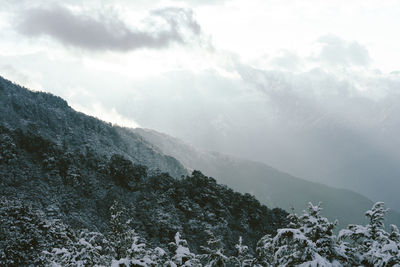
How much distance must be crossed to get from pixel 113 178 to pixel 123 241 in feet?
169

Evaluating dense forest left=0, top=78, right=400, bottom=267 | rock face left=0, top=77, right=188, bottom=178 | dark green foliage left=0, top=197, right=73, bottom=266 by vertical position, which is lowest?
dark green foliage left=0, top=197, right=73, bottom=266

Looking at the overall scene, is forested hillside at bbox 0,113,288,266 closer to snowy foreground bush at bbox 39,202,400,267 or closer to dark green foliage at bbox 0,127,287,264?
dark green foliage at bbox 0,127,287,264

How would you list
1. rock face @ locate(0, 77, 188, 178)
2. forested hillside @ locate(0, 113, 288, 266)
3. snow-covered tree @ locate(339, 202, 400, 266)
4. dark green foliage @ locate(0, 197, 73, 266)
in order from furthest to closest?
rock face @ locate(0, 77, 188, 178) < forested hillside @ locate(0, 113, 288, 266) < dark green foliage @ locate(0, 197, 73, 266) < snow-covered tree @ locate(339, 202, 400, 266)

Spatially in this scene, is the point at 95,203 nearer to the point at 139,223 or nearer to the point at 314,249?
the point at 139,223

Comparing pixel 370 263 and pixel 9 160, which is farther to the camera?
pixel 9 160

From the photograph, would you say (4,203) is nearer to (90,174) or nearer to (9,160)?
(9,160)

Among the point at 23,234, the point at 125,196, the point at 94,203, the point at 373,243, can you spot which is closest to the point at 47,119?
the point at 125,196

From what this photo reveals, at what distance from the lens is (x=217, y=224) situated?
61.1 m

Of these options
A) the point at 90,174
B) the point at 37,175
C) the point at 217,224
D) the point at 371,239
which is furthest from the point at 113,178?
the point at 371,239

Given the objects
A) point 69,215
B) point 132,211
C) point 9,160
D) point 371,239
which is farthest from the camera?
point 132,211

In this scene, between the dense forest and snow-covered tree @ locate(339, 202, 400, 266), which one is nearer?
snow-covered tree @ locate(339, 202, 400, 266)

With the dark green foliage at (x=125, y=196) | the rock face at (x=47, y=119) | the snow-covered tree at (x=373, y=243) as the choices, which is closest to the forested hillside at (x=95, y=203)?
the dark green foliage at (x=125, y=196)

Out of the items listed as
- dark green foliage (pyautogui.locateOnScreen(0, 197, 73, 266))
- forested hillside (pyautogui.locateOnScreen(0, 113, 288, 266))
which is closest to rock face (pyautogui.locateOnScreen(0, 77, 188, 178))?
forested hillside (pyautogui.locateOnScreen(0, 113, 288, 266))

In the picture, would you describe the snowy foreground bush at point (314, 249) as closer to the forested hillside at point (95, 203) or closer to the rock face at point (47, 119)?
the forested hillside at point (95, 203)
